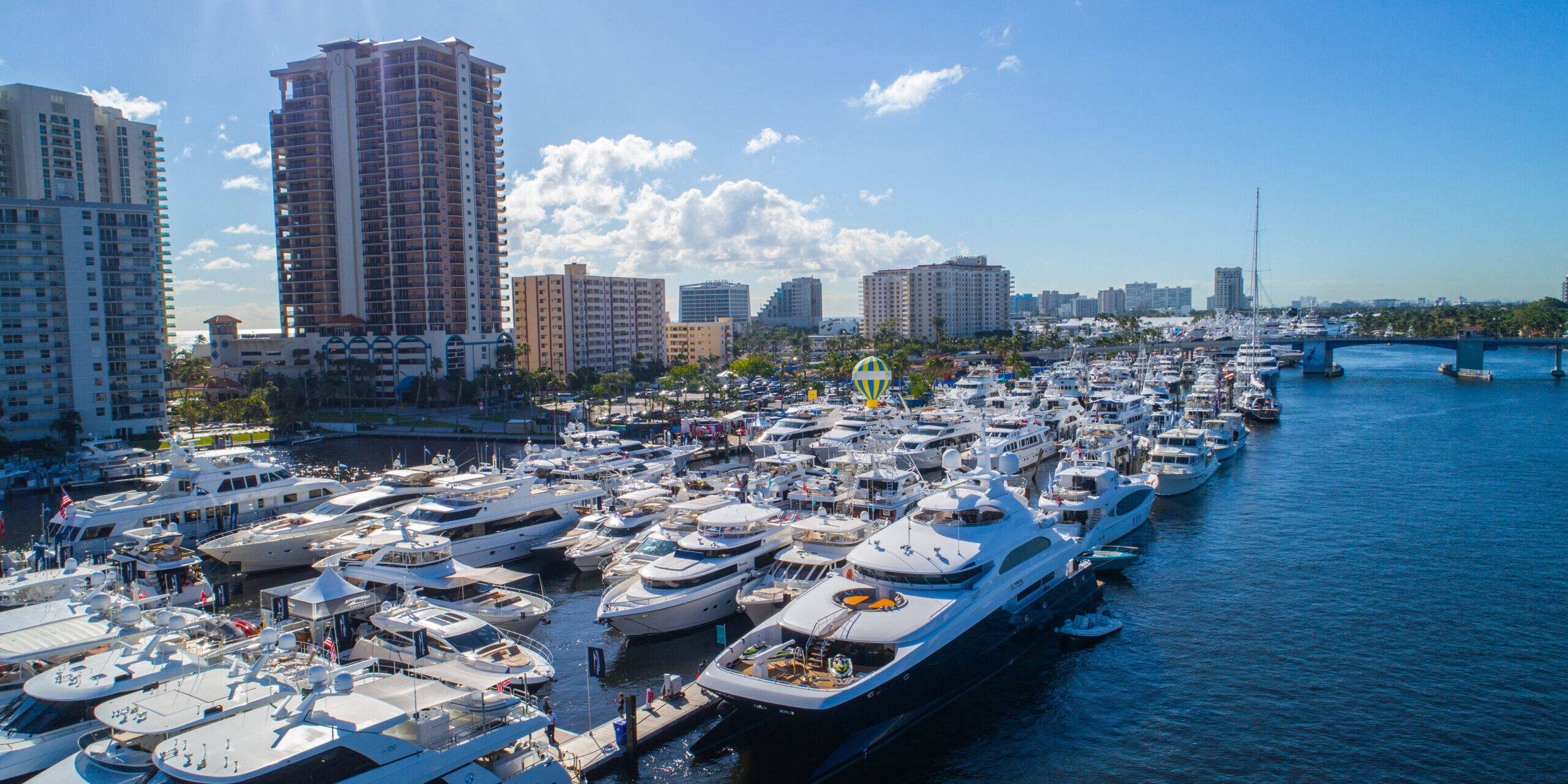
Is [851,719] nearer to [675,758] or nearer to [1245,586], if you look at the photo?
[675,758]

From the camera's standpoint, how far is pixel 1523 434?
70375 millimetres

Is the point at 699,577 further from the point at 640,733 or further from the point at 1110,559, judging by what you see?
the point at 1110,559

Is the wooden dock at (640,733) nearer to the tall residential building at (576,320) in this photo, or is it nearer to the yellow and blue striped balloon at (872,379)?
the yellow and blue striped balloon at (872,379)

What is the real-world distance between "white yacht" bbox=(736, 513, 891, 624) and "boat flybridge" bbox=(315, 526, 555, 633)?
7510 millimetres

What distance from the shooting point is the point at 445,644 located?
23.6m

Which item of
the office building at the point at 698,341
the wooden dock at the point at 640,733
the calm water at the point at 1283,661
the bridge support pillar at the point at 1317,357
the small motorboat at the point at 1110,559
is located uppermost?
the office building at the point at 698,341

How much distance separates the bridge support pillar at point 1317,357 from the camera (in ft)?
461

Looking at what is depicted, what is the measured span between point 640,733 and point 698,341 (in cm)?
14480

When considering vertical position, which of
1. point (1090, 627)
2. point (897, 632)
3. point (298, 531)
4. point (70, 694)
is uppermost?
point (70, 694)

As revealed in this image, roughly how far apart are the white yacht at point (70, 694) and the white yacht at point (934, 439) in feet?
141

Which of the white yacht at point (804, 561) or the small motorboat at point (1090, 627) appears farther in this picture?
the small motorboat at point (1090, 627)

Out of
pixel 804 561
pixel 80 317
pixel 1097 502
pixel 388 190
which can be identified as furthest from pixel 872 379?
pixel 388 190

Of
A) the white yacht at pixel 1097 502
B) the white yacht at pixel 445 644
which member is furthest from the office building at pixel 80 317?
the white yacht at pixel 1097 502

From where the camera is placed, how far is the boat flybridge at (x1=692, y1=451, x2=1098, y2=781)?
2002cm
